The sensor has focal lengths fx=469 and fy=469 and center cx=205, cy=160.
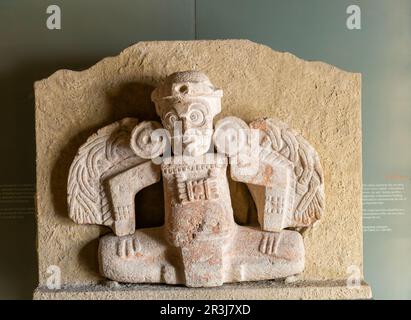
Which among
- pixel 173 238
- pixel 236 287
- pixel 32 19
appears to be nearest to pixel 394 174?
pixel 236 287

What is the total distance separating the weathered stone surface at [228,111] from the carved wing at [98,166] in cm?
12

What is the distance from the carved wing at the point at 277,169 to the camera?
222 cm

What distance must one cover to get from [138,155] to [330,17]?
136cm

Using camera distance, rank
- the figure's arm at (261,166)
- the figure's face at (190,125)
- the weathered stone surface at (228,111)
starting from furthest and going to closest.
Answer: the weathered stone surface at (228,111)
the figure's arm at (261,166)
the figure's face at (190,125)

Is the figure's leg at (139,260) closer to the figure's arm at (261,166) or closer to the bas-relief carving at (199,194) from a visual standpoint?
the bas-relief carving at (199,194)

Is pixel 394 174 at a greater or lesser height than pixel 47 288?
greater

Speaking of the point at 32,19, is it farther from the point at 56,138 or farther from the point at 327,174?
the point at 327,174

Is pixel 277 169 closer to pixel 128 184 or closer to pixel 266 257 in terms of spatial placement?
pixel 266 257

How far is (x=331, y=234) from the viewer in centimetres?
238

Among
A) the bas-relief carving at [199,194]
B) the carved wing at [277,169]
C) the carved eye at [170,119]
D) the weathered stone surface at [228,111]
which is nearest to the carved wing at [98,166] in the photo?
the bas-relief carving at [199,194]

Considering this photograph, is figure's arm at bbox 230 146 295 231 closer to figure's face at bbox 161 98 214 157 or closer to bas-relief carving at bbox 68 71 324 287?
bas-relief carving at bbox 68 71 324 287

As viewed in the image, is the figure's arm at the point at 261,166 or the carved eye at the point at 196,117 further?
the figure's arm at the point at 261,166

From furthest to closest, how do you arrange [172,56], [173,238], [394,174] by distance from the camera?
[394,174], [172,56], [173,238]

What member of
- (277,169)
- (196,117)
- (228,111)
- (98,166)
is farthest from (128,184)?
(277,169)
